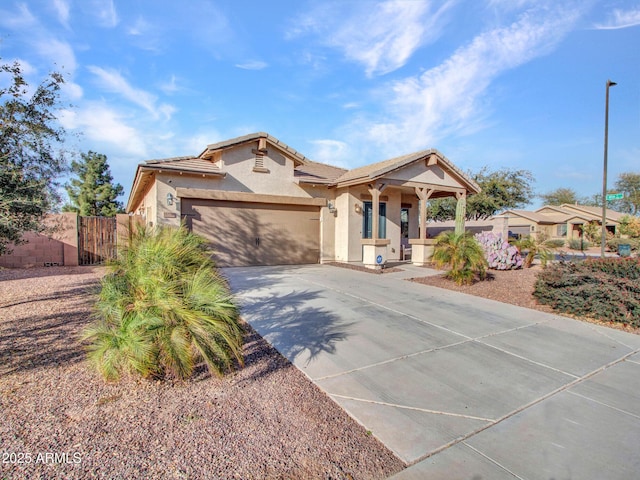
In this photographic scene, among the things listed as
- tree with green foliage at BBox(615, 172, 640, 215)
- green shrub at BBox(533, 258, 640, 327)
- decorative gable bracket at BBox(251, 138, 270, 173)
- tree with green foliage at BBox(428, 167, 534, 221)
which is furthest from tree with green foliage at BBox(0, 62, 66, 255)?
tree with green foliage at BBox(615, 172, 640, 215)

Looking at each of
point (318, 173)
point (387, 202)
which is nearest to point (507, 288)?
point (387, 202)

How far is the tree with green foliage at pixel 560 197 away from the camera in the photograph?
2342 inches

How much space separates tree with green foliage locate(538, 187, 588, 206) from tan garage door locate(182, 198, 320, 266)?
6247 cm

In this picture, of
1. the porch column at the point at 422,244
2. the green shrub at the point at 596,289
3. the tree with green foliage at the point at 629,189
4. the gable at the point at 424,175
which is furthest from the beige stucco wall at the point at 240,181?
the tree with green foliage at the point at 629,189

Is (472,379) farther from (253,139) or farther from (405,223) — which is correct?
(405,223)

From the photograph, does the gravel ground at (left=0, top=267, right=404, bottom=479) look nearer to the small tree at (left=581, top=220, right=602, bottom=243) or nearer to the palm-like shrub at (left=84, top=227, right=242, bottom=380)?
the palm-like shrub at (left=84, top=227, right=242, bottom=380)

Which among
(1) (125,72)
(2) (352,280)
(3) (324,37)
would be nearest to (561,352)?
(2) (352,280)

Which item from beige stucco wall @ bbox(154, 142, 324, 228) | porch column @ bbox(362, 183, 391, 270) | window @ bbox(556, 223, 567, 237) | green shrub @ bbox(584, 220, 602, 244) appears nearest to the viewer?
beige stucco wall @ bbox(154, 142, 324, 228)

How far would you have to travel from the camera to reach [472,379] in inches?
149

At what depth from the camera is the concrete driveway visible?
2.53m

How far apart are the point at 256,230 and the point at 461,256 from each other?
7265 millimetres

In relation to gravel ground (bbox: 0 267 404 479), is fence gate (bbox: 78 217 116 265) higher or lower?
higher

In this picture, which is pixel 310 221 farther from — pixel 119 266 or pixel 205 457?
pixel 205 457

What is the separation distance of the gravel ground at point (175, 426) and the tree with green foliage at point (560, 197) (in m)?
70.5
